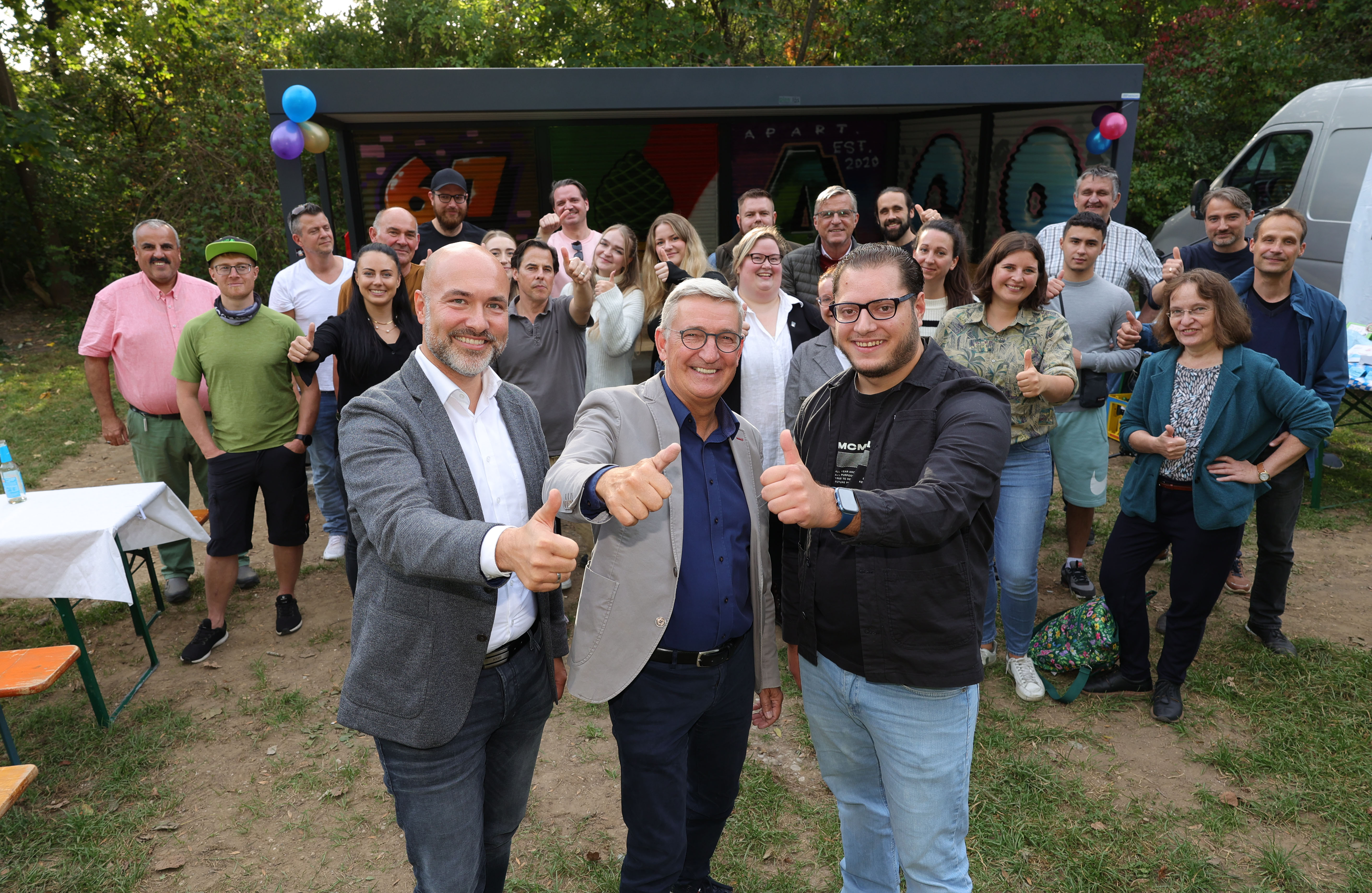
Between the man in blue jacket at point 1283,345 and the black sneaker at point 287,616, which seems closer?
the man in blue jacket at point 1283,345

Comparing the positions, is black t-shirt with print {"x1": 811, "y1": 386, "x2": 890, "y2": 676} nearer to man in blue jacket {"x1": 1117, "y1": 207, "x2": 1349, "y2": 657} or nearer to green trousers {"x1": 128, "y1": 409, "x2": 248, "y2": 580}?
man in blue jacket {"x1": 1117, "y1": 207, "x2": 1349, "y2": 657}

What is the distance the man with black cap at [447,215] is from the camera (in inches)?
228

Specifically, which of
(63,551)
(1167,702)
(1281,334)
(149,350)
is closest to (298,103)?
(149,350)

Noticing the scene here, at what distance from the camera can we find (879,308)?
6.82 feet

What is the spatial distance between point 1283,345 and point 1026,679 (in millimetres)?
2150

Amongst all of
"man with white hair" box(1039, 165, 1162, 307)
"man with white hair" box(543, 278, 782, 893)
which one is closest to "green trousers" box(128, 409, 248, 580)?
"man with white hair" box(543, 278, 782, 893)

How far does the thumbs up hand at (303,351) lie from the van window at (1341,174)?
841 centimetres

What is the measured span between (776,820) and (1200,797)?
1.66 metres

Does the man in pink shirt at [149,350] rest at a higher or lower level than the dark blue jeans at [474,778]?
higher

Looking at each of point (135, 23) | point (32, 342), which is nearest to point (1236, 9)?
point (135, 23)

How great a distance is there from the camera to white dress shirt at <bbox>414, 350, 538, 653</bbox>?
2.06 m

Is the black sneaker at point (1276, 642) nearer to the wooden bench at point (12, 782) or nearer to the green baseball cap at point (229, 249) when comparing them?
the wooden bench at point (12, 782)

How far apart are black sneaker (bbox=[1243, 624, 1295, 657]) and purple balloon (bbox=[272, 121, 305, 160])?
6.88m

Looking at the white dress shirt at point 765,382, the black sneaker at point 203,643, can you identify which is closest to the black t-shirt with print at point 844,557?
the white dress shirt at point 765,382
